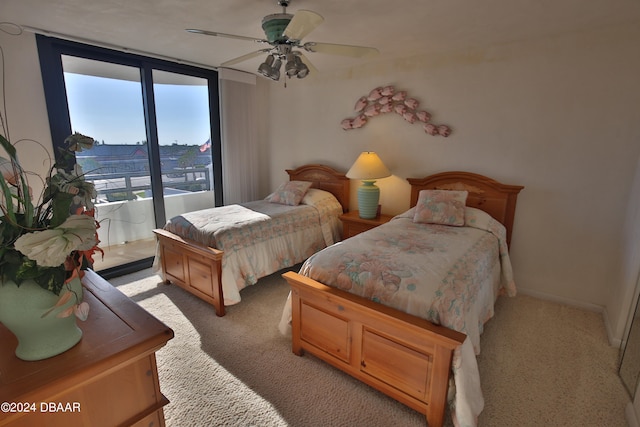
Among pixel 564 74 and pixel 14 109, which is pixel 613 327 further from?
pixel 14 109

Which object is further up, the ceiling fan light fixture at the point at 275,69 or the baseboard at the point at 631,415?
the ceiling fan light fixture at the point at 275,69

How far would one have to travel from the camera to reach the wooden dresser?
2.60ft

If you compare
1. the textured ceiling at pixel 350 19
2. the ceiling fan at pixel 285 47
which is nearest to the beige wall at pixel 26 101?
the textured ceiling at pixel 350 19

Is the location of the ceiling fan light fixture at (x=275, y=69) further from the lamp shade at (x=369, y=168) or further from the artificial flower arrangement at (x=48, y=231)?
the artificial flower arrangement at (x=48, y=231)

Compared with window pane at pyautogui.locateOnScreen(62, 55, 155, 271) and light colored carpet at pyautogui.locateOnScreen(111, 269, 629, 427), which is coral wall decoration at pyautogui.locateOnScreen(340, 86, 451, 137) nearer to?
light colored carpet at pyautogui.locateOnScreen(111, 269, 629, 427)

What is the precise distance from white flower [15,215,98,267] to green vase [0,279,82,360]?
135mm

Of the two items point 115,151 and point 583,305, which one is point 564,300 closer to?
point 583,305

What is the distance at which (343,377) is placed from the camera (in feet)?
6.55

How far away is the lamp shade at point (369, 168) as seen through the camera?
3340mm

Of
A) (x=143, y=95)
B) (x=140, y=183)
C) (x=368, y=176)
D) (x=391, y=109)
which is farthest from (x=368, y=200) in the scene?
(x=143, y=95)

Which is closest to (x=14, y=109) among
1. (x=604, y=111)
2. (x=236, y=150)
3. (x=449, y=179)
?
(x=236, y=150)

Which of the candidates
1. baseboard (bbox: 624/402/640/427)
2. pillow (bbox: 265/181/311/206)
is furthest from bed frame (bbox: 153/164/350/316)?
baseboard (bbox: 624/402/640/427)

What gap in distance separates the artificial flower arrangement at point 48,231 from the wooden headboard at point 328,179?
3.17m

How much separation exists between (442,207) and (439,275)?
1233 mm
